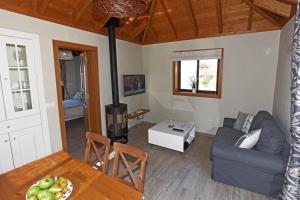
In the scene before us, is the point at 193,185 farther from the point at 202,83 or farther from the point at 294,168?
the point at 202,83

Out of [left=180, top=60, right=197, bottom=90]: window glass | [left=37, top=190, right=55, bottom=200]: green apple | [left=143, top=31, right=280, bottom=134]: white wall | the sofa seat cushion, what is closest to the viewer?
[left=37, top=190, right=55, bottom=200]: green apple

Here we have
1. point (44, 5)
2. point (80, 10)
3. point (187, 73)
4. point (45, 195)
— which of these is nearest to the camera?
A: point (45, 195)

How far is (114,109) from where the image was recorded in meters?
3.52

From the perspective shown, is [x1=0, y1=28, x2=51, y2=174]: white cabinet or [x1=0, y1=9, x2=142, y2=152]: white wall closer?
[x1=0, y1=28, x2=51, y2=174]: white cabinet

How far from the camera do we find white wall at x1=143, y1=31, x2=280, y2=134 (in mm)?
3387

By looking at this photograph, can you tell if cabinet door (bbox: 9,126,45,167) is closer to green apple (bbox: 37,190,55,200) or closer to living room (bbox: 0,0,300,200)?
living room (bbox: 0,0,300,200)

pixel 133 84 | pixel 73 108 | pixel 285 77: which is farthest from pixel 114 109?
pixel 285 77

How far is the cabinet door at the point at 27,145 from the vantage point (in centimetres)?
227

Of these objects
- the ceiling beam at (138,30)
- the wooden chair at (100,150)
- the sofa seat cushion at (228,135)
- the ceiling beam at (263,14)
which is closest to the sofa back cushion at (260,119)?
the sofa seat cushion at (228,135)

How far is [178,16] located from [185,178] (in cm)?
349

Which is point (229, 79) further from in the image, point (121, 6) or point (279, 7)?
point (121, 6)

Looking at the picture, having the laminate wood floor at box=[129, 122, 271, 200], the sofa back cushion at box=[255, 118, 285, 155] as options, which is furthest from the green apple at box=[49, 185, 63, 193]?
the sofa back cushion at box=[255, 118, 285, 155]

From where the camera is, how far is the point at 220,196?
6.82 feet

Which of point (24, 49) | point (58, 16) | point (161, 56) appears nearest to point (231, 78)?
point (161, 56)
